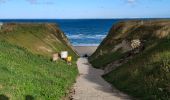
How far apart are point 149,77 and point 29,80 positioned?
28.6 feet

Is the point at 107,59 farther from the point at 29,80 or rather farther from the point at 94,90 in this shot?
the point at 29,80

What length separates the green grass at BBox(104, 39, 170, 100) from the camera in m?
29.3

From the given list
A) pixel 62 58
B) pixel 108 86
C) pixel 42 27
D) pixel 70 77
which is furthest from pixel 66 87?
pixel 42 27

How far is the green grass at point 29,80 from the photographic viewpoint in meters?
27.4

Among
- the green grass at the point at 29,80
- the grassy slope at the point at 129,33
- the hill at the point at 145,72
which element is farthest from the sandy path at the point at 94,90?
the grassy slope at the point at 129,33

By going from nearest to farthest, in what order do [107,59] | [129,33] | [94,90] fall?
1. [94,90]
2. [107,59]
3. [129,33]

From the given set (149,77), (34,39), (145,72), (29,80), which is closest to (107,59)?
(34,39)

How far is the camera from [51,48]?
62969 mm

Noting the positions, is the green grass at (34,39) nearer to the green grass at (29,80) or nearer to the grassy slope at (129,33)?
the grassy slope at (129,33)

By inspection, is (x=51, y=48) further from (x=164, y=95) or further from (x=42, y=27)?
(x=164, y=95)

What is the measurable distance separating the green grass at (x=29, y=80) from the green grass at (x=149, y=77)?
186 inches

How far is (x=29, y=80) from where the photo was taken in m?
31.4

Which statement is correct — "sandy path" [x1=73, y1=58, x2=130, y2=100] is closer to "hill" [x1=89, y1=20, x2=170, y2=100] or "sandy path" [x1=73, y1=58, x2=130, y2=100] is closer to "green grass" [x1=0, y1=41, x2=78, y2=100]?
"hill" [x1=89, y1=20, x2=170, y2=100]

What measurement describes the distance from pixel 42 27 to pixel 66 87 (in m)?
45.1
